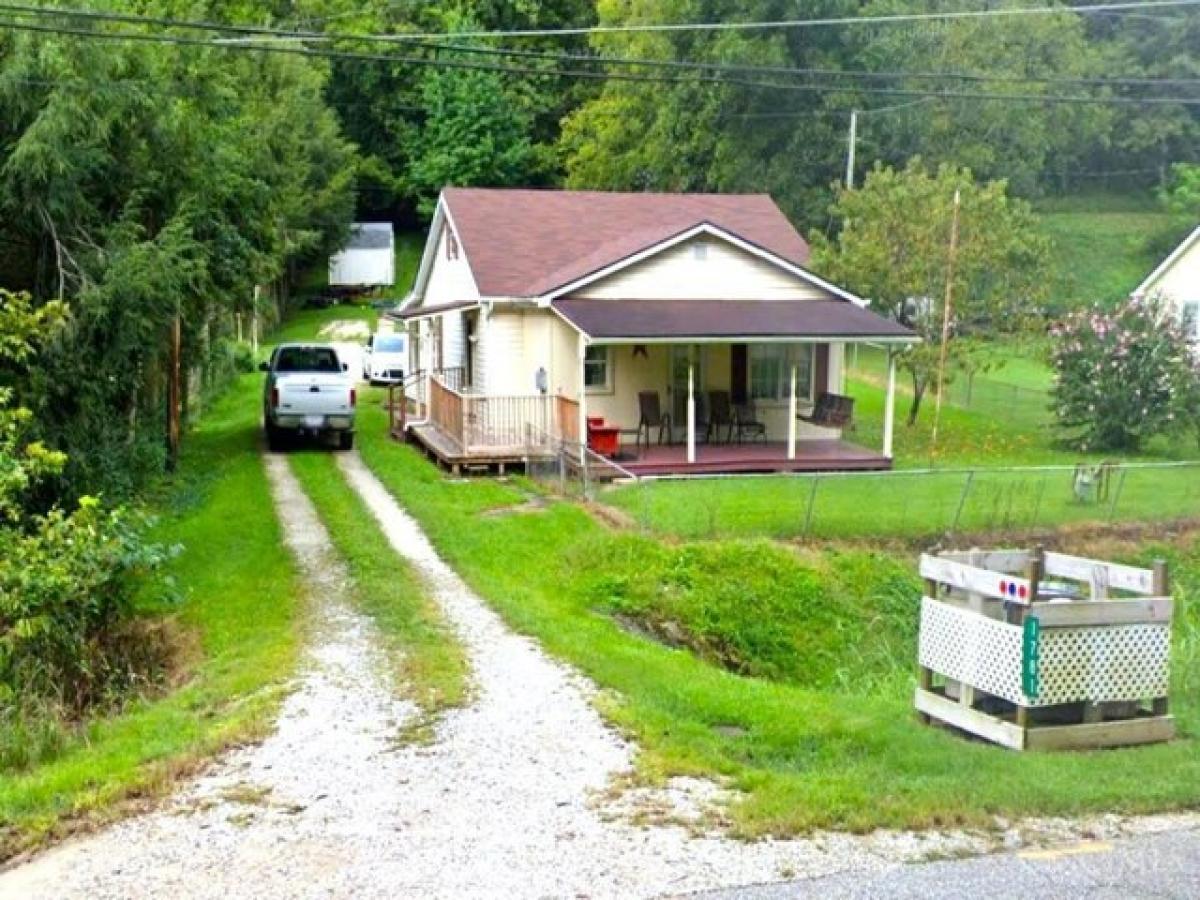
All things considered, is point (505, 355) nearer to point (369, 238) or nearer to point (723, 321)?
point (723, 321)

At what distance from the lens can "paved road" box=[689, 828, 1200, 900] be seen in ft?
19.2

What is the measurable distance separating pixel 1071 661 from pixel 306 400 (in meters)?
18.4

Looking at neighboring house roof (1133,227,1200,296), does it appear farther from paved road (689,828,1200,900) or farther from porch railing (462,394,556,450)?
paved road (689,828,1200,900)

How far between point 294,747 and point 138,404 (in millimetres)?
14640

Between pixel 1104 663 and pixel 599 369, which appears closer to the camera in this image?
pixel 1104 663

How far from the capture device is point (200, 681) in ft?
34.7

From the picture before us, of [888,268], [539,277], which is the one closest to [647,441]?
[539,277]

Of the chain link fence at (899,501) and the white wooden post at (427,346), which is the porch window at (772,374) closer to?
the chain link fence at (899,501)

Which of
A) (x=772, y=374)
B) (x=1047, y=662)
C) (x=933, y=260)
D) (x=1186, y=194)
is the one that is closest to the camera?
(x=1047, y=662)

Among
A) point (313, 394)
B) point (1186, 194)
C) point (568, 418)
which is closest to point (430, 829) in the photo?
point (568, 418)

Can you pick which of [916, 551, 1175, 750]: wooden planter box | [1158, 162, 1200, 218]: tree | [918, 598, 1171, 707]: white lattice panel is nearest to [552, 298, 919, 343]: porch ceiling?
[916, 551, 1175, 750]: wooden planter box

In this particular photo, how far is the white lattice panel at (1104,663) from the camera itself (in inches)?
321

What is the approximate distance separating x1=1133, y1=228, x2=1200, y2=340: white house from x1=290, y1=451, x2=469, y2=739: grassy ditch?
23.5 m

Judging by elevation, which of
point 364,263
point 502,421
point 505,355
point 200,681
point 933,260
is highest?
point 364,263
